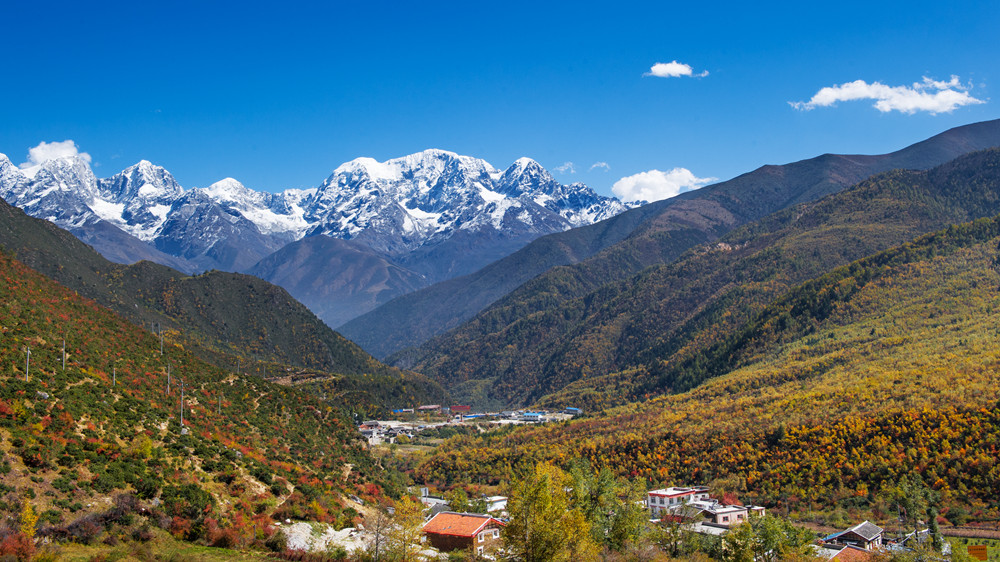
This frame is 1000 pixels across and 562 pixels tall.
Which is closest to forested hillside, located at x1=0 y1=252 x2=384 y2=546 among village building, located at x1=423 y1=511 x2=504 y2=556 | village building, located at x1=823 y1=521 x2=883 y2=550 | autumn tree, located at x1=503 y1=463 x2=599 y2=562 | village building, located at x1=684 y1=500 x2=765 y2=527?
village building, located at x1=423 y1=511 x2=504 y2=556

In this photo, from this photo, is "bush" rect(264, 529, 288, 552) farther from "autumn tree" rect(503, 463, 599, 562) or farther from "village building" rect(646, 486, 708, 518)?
"village building" rect(646, 486, 708, 518)

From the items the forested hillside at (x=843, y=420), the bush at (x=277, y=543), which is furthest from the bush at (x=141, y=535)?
the forested hillside at (x=843, y=420)

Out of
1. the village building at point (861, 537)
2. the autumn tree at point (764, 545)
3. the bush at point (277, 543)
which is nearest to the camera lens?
the bush at point (277, 543)

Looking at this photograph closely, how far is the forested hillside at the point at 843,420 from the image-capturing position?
9594cm

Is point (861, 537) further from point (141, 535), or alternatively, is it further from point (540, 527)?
point (141, 535)

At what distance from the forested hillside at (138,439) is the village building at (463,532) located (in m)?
6.82

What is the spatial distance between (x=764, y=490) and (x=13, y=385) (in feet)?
280

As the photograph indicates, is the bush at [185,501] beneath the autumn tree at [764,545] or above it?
above

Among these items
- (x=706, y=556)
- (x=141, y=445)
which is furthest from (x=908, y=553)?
(x=141, y=445)

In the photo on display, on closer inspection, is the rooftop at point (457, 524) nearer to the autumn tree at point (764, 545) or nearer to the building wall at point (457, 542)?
the building wall at point (457, 542)

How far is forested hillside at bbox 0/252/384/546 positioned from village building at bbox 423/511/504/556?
682cm

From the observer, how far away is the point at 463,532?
68.1m

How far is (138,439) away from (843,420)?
93143 millimetres

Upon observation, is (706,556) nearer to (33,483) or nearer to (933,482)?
(933,482)
